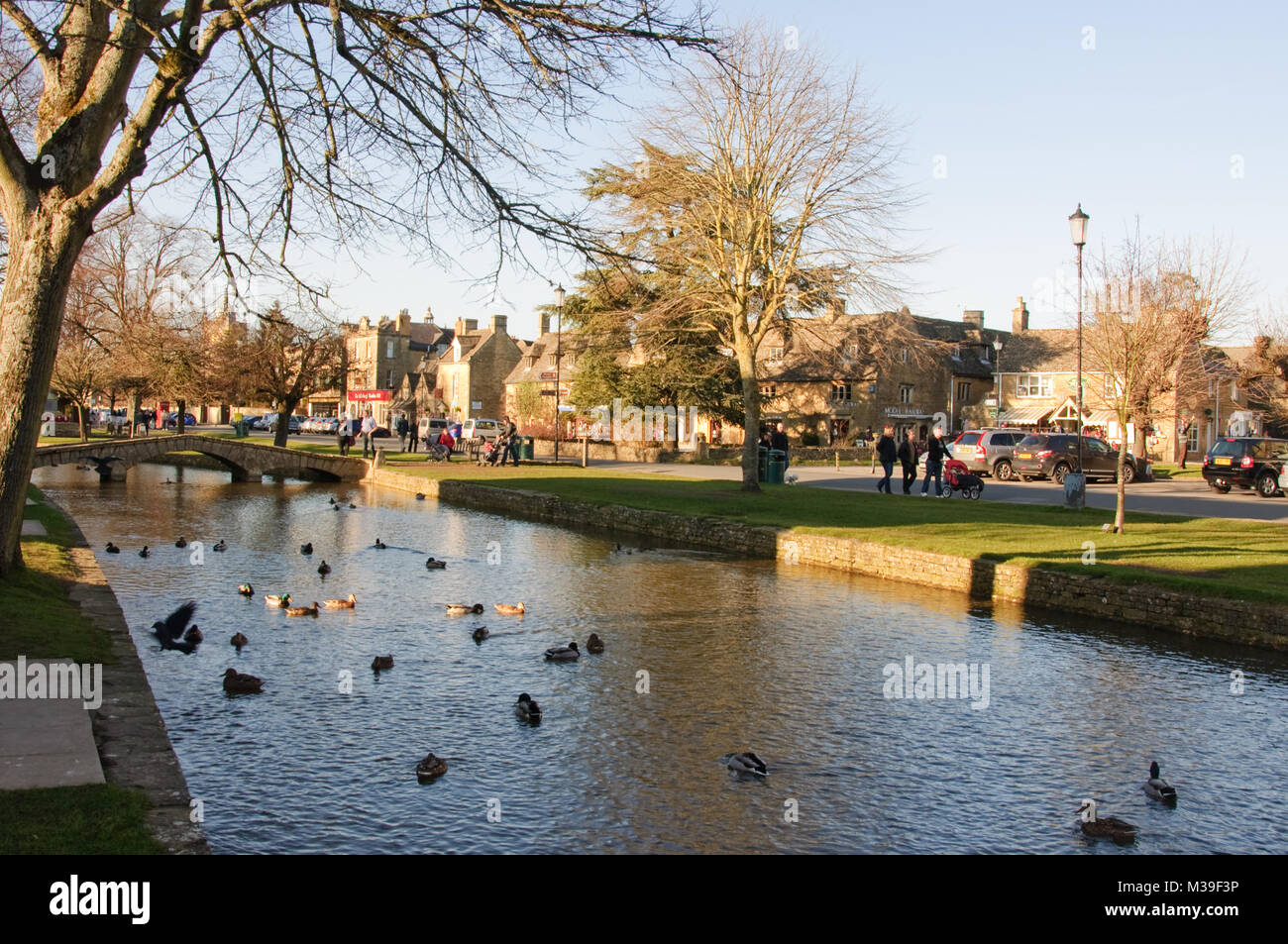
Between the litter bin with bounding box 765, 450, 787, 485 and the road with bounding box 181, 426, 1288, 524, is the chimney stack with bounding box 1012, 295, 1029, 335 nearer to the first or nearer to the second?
the road with bounding box 181, 426, 1288, 524

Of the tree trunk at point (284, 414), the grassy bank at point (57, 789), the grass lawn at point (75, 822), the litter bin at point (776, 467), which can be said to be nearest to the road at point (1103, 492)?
the litter bin at point (776, 467)

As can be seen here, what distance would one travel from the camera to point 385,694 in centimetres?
1044

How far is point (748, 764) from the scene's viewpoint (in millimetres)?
8227

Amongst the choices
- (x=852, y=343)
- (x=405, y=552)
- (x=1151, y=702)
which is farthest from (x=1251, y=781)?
(x=852, y=343)

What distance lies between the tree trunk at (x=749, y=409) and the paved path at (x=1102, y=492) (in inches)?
164

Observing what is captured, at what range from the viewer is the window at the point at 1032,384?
6900cm

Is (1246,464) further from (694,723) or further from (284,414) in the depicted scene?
(284,414)

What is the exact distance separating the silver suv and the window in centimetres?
3062

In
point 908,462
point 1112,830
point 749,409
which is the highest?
point 749,409

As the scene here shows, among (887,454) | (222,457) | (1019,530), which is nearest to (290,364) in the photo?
(222,457)

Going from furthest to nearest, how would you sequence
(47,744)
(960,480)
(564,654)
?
1. (960,480)
2. (564,654)
3. (47,744)

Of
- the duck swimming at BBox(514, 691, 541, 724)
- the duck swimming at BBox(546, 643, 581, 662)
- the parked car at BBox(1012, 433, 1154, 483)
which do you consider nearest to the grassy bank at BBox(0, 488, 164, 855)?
the duck swimming at BBox(514, 691, 541, 724)

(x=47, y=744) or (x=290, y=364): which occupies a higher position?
(x=290, y=364)

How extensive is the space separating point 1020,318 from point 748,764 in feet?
246
